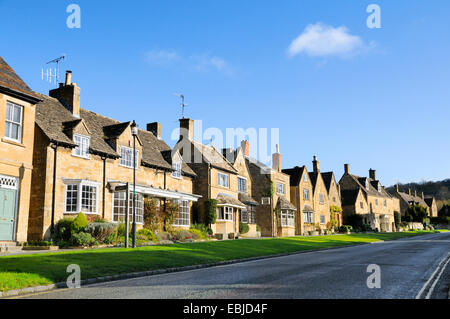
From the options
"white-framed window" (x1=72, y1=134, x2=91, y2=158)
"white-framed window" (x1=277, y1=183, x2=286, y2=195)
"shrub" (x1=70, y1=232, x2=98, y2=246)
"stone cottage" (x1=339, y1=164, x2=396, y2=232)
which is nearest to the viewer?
"shrub" (x1=70, y1=232, x2=98, y2=246)

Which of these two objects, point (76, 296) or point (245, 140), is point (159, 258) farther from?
point (245, 140)

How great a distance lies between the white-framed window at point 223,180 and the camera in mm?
40906

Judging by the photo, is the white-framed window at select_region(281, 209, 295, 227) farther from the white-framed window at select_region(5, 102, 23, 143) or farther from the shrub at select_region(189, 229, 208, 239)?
the white-framed window at select_region(5, 102, 23, 143)

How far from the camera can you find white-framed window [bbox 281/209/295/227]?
4991 cm

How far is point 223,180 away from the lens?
41562mm

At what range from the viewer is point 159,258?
16391 mm

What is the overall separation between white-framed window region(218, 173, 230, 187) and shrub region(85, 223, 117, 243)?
17741 millimetres

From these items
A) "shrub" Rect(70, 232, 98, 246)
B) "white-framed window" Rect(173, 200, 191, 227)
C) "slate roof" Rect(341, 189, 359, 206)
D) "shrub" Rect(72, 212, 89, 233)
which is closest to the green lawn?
"shrub" Rect(70, 232, 98, 246)

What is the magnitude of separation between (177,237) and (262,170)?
21824 mm

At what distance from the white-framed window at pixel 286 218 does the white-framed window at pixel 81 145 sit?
95.3 ft

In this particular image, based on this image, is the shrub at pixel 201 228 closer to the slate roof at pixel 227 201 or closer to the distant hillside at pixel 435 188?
the slate roof at pixel 227 201

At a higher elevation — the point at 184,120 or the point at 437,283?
the point at 184,120

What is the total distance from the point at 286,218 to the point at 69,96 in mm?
30432
